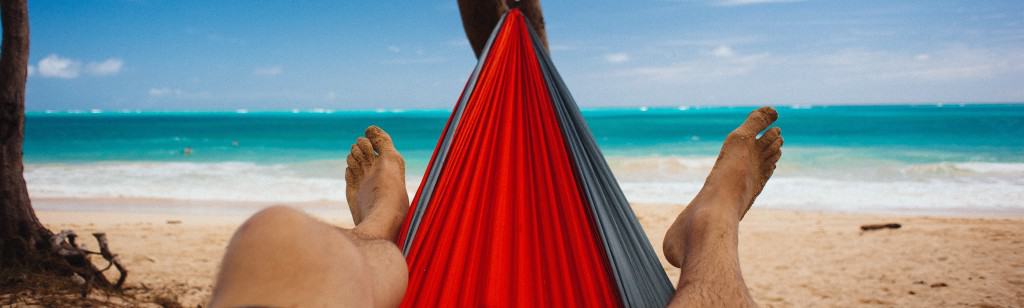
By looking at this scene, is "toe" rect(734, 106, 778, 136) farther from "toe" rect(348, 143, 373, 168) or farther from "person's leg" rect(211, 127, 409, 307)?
"person's leg" rect(211, 127, 409, 307)

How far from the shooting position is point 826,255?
338cm

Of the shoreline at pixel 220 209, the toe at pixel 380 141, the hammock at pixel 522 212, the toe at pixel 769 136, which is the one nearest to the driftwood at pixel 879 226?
the shoreline at pixel 220 209

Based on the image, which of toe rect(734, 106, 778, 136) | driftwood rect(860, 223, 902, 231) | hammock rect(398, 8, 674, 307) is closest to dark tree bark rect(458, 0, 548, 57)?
hammock rect(398, 8, 674, 307)

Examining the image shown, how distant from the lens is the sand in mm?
2584

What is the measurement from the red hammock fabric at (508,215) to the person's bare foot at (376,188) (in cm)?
8

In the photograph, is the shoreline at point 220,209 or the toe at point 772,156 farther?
the shoreline at point 220,209

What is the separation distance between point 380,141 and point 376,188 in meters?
0.28

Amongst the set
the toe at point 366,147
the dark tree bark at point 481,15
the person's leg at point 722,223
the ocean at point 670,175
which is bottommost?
the ocean at point 670,175

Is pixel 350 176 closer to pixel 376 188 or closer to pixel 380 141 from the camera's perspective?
pixel 380 141

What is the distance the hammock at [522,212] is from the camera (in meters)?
1.13

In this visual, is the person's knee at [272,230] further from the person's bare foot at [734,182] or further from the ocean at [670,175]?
the ocean at [670,175]

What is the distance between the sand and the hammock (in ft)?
4.92

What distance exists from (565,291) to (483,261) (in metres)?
0.16

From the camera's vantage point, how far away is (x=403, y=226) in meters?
1.22
